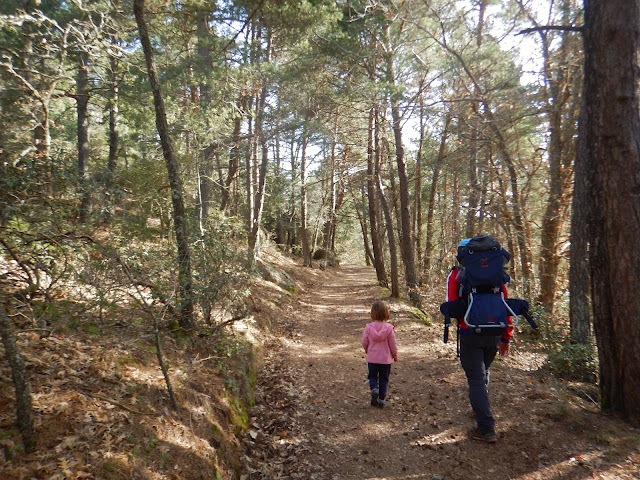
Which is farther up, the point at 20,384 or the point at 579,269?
the point at 579,269

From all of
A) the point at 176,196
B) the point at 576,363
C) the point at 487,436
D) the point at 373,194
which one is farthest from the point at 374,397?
the point at 373,194

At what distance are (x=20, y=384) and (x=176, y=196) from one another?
11.5 ft

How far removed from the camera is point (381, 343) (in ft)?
14.9

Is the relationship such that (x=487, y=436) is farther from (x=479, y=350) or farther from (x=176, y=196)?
(x=176, y=196)

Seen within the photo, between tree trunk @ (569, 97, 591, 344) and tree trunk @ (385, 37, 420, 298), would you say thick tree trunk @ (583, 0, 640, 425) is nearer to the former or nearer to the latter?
tree trunk @ (569, 97, 591, 344)

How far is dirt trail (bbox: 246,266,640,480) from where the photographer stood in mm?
3273

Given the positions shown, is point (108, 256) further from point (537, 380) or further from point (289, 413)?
point (537, 380)

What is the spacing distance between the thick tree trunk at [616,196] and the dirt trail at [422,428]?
616 millimetres

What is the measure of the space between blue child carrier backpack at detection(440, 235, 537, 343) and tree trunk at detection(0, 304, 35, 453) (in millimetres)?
4035

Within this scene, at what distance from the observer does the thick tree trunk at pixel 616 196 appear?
3.51 meters

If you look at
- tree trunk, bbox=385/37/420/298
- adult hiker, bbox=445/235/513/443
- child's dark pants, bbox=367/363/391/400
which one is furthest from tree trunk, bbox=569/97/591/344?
tree trunk, bbox=385/37/420/298

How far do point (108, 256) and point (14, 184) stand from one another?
49.2 inches

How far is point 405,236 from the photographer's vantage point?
11.9 metres

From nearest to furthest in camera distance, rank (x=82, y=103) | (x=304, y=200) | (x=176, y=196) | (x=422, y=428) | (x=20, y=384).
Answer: (x=20, y=384) < (x=422, y=428) < (x=176, y=196) < (x=82, y=103) < (x=304, y=200)
